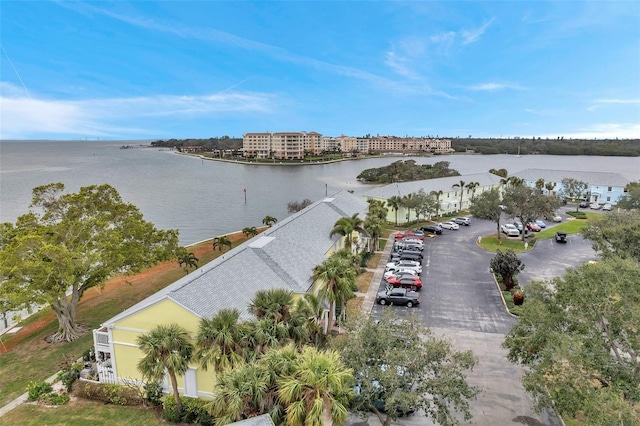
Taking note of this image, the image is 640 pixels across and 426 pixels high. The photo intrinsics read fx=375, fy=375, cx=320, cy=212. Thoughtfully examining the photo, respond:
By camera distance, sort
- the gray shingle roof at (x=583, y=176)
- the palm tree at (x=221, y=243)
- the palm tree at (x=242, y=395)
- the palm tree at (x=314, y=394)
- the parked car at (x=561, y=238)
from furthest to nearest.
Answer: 1. the gray shingle roof at (x=583, y=176)
2. the parked car at (x=561, y=238)
3. the palm tree at (x=221, y=243)
4. the palm tree at (x=242, y=395)
5. the palm tree at (x=314, y=394)

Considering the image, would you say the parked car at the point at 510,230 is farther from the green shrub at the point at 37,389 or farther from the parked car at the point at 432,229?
the green shrub at the point at 37,389

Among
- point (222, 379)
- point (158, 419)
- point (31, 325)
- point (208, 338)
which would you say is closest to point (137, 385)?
point (158, 419)

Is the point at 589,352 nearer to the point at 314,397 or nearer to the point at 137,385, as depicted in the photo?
the point at 314,397

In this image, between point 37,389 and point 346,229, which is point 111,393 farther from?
point 346,229

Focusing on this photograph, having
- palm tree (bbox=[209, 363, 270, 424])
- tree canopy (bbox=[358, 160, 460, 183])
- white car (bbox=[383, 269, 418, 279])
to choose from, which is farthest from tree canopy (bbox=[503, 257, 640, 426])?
→ tree canopy (bbox=[358, 160, 460, 183])

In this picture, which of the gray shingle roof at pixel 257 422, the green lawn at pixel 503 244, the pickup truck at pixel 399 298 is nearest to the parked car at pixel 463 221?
the green lawn at pixel 503 244
